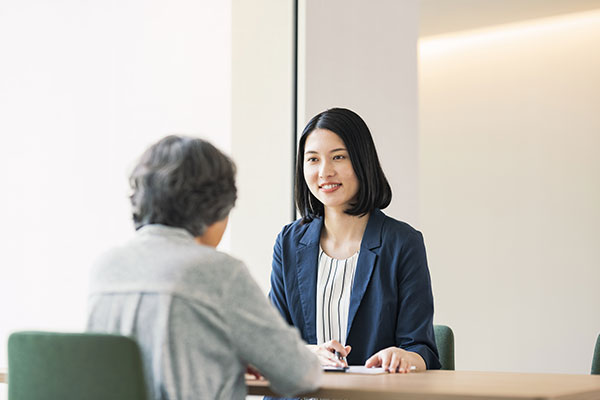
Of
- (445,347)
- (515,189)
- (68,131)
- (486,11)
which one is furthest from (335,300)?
(515,189)

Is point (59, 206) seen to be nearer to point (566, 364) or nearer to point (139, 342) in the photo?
point (139, 342)

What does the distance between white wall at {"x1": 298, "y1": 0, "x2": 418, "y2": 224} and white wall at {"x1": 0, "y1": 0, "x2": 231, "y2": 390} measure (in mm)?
836

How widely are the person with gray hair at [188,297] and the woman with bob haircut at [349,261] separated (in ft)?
2.14

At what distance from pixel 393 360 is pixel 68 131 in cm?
294

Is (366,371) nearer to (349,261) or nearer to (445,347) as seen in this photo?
(349,261)

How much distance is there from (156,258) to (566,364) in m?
5.05

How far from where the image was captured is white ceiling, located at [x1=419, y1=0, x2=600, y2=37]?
5.95 metres

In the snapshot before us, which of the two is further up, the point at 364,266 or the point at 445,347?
the point at 364,266

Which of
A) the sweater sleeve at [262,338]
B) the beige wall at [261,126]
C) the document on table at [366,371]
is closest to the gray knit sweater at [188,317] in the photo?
the sweater sleeve at [262,338]

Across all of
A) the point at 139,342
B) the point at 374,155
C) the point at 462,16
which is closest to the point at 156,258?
the point at 139,342

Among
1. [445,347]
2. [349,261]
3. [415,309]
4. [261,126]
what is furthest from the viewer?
[261,126]

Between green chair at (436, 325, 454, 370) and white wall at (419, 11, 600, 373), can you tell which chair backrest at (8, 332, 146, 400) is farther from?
white wall at (419, 11, 600, 373)

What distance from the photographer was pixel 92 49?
4684 millimetres

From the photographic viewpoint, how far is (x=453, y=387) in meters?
1.87
